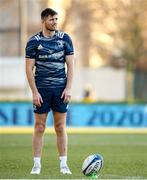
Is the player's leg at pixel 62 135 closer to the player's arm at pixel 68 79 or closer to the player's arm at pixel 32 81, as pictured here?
the player's arm at pixel 68 79

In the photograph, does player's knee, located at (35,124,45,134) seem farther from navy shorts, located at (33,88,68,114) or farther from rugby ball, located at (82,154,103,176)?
rugby ball, located at (82,154,103,176)

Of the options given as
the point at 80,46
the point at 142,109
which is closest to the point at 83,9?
the point at 80,46

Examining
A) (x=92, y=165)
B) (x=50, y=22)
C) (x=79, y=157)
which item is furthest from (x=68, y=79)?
(x=79, y=157)

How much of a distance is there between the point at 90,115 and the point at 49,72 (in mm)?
18416

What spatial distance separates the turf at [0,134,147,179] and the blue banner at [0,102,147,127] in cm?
758

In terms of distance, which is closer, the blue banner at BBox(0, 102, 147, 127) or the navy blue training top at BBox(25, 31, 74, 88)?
the navy blue training top at BBox(25, 31, 74, 88)

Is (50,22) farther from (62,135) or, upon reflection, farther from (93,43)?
(93,43)

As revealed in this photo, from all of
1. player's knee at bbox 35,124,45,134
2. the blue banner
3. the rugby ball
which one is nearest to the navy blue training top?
player's knee at bbox 35,124,45,134

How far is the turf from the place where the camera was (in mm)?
12180

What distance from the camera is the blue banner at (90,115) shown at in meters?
30.4

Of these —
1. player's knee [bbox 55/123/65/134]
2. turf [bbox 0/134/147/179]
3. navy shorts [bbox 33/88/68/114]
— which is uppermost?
navy shorts [bbox 33/88/68/114]

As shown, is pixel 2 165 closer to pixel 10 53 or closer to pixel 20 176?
pixel 20 176

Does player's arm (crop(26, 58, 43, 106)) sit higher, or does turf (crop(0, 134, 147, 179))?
player's arm (crop(26, 58, 43, 106))

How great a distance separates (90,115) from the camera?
1208 inches
